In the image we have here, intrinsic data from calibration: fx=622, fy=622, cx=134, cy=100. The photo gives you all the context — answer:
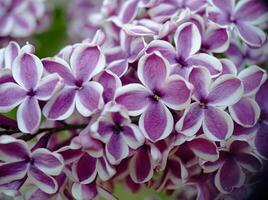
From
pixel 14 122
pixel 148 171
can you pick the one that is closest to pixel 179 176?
pixel 148 171

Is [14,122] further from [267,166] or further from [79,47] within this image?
[267,166]

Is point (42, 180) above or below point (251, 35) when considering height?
below

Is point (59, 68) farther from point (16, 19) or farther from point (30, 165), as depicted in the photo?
point (16, 19)

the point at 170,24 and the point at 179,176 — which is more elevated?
the point at 170,24

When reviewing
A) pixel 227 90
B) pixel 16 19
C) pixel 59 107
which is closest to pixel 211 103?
pixel 227 90

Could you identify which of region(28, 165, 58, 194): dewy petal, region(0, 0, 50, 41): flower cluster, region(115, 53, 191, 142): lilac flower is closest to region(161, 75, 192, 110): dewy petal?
region(115, 53, 191, 142): lilac flower

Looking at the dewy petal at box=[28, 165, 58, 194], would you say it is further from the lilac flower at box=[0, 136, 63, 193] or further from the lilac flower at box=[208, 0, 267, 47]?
the lilac flower at box=[208, 0, 267, 47]
